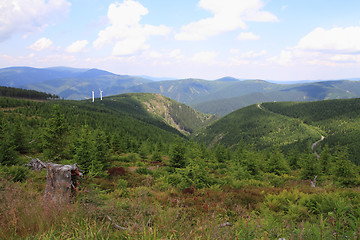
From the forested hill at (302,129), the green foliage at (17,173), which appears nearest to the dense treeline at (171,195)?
the green foliage at (17,173)

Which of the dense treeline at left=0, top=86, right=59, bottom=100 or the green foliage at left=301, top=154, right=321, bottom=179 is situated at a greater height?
the dense treeline at left=0, top=86, right=59, bottom=100

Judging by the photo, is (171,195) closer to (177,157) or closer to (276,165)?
(177,157)

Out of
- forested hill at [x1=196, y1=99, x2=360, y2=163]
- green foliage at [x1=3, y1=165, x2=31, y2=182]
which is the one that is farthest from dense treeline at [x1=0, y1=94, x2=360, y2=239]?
forested hill at [x1=196, y1=99, x2=360, y2=163]

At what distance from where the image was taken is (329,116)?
580 feet

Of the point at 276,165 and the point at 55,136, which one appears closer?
the point at 55,136

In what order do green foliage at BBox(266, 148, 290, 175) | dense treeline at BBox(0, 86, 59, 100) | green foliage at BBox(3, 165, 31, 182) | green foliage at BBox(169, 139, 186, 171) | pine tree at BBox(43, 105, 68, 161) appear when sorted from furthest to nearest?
1. dense treeline at BBox(0, 86, 59, 100)
2. green foliage at BBox(266, 148, 290, 175)
3. green foliage at BBox(169, 139, 186, 171)
4. pine tree at BBox(43, 105, 68, 161)
5. green foliage at BBox(3, 165, 31, 182)

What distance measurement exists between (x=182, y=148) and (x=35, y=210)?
58.3 ft

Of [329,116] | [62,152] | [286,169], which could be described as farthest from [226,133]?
[62,152]

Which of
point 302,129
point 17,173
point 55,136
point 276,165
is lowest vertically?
point 302,129

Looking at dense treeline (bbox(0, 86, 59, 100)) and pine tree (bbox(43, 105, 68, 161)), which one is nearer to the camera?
pine tree (bbox(43, 105, 68, 161))

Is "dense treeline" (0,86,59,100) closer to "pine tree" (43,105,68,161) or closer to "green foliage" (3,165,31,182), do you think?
"pine tree" (43,105,68,161)

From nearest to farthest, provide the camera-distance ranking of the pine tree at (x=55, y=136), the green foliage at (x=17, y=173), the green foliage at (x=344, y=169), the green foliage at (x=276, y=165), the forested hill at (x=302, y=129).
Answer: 1. the green foliage at (x=17, y=173)
2. the pine tree at (x=55, y=136)
3. the green foliage at (x=344, y=169)
4. the green foliage at (x=276, y=165)
5. the forested hill at (x=302, y=129)

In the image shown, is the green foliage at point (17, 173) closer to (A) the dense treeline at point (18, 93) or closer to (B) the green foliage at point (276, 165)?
(B) the green foliage at point (276, 165)

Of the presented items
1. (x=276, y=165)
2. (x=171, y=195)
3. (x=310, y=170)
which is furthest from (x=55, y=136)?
(x=310, y=170)
